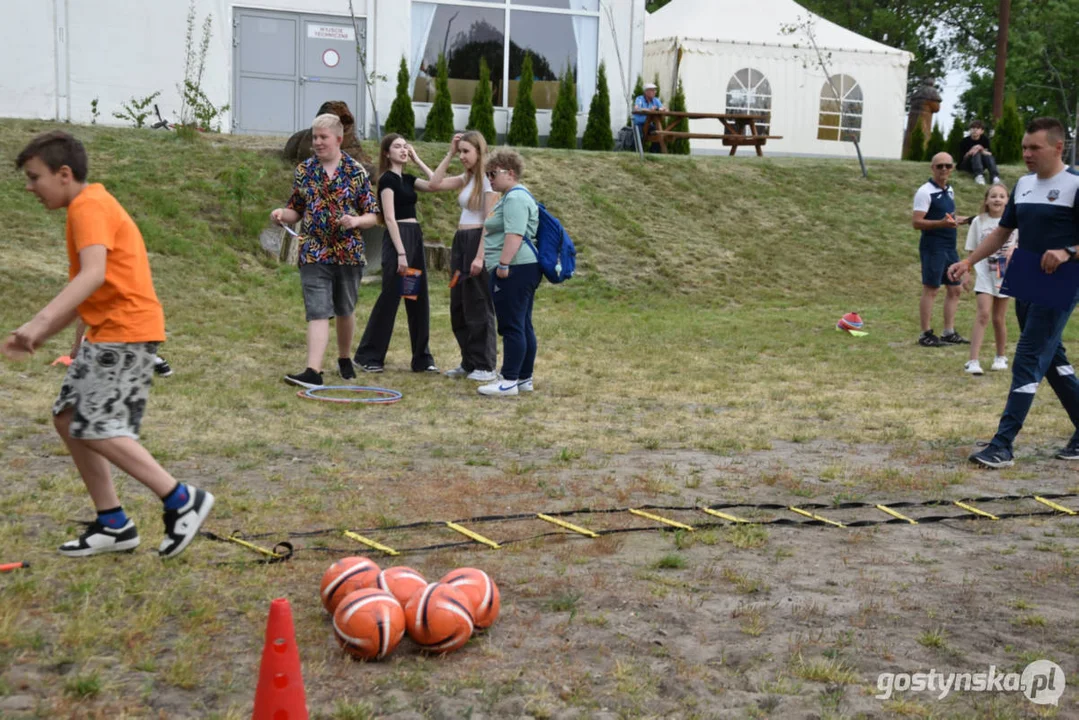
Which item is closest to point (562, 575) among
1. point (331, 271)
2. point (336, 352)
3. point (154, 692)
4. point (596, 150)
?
point (154, 692)

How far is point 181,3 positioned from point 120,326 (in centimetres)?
1886

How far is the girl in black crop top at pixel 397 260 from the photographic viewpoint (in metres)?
9.44

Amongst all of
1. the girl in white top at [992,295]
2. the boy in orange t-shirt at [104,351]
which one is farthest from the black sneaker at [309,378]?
the girl in white top at [992,295]

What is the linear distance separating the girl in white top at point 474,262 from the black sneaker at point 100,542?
4.91 m

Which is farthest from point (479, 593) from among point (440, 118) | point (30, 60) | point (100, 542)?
point (30, 60)

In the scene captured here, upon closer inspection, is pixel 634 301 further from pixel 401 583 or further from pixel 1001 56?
pixel 1001 56

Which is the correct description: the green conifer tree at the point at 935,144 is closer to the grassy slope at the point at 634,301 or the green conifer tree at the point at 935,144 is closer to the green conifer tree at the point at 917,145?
the green conifer tree at the point at 917,145

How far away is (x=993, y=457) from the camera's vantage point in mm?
7008

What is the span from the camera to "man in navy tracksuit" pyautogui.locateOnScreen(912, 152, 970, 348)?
12.3 metres

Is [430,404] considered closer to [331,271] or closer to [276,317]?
[331,271]

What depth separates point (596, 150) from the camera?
2323cm

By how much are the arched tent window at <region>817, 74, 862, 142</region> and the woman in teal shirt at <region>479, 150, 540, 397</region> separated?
843 inches

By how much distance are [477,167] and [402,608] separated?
5921 mm

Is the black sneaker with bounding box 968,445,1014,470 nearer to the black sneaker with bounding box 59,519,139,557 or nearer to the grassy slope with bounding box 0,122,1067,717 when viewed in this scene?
the grassy slope with bounding box 0,122,1067,717
